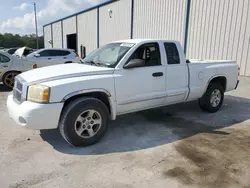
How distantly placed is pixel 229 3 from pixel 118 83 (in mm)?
7828

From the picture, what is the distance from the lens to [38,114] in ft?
11.1

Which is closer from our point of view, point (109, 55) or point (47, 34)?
point (109, 55)

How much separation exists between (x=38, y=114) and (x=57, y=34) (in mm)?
32246

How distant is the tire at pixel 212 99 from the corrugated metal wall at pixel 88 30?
56.6ft

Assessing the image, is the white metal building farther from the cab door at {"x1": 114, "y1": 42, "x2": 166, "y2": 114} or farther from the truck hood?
the truck hood

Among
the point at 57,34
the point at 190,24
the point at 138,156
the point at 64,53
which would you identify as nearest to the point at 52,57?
the point at 64,53

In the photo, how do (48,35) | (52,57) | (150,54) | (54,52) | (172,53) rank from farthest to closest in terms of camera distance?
(48,35)
(54,52)
(52,57)
(172,53)
(150,54)

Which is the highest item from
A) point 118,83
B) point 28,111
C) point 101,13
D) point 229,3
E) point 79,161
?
point 101,13

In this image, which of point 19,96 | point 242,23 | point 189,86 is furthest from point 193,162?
point 242,23

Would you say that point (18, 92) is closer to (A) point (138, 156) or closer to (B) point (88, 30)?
(A) point (138, 156)

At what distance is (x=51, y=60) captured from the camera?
1155cm

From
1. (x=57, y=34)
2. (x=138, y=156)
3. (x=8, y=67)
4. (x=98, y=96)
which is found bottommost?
(x=138, y=156)

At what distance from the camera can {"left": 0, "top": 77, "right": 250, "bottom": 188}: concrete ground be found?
9.68ft

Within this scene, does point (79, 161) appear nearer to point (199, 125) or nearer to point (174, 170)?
point (174, 170)
